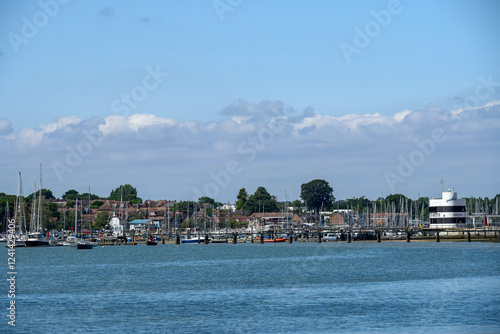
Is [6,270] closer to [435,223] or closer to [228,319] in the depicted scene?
[228,319]

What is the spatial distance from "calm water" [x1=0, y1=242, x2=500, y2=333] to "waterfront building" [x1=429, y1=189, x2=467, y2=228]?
8712 cm

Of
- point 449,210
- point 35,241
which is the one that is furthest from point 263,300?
point 449,210

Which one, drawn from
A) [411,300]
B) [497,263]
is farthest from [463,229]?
[411,300]

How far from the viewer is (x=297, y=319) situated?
46.9 meters

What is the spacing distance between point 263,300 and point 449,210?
130m

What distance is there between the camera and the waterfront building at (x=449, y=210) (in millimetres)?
177750

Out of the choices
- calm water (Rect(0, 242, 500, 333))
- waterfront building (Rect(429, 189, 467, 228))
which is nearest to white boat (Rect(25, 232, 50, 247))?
calm water (Rect(0, 242, 500, 333))

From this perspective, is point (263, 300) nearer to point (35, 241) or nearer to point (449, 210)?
point (35, 241)

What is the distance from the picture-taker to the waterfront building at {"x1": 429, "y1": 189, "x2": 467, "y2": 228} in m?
178

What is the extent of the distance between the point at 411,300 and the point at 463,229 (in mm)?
121934

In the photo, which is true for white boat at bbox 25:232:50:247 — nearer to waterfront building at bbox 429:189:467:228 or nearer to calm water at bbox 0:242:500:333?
calm water at bbox 0:242:500:333

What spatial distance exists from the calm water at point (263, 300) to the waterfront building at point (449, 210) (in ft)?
286

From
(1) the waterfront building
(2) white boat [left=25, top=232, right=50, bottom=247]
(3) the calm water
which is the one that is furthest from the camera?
(1) the waterfront building

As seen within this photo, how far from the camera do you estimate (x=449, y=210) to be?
583 feet
